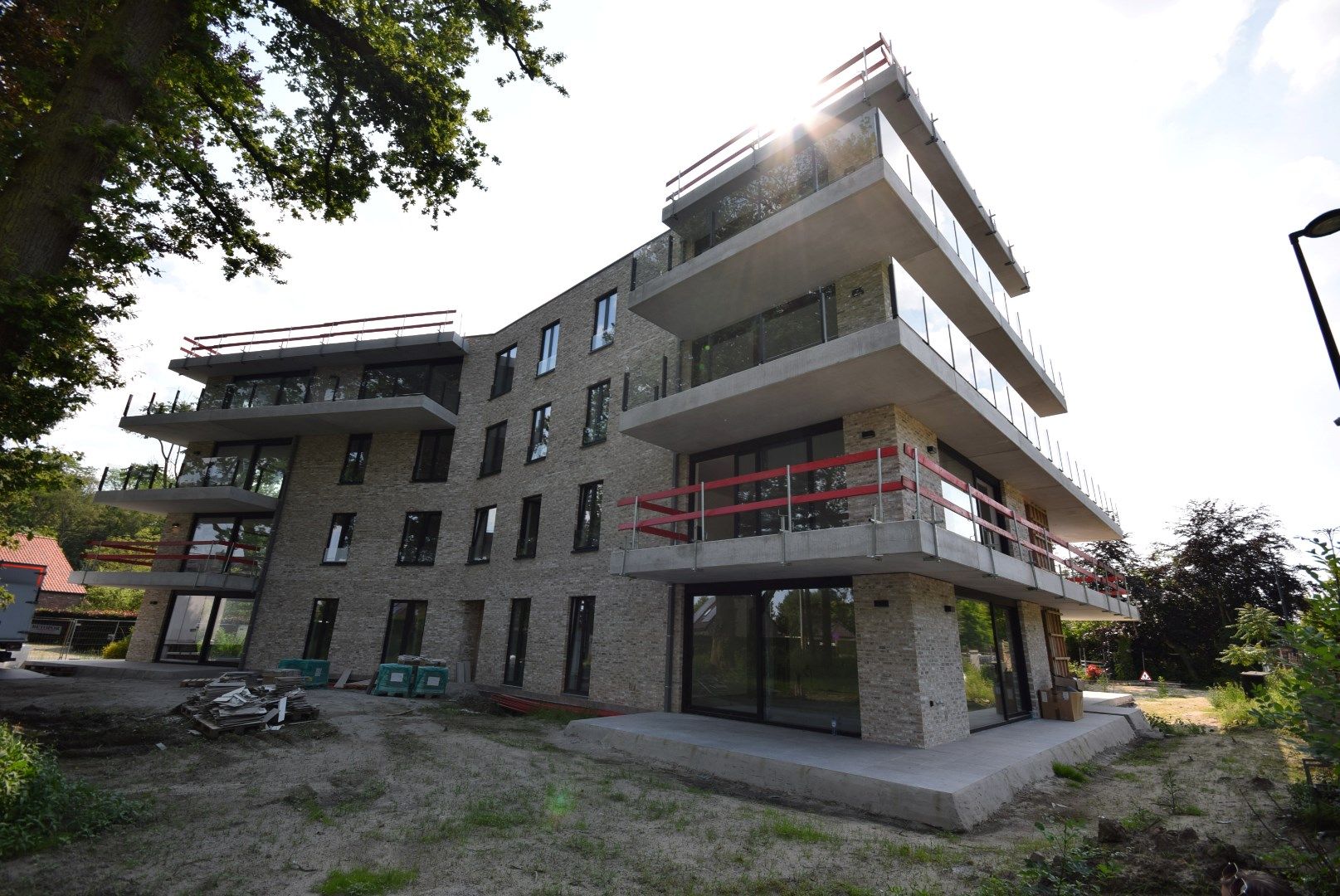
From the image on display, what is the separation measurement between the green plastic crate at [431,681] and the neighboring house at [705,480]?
1319 millimetres

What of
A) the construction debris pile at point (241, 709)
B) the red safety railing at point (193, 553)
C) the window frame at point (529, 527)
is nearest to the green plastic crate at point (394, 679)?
the construction debris pile at point (241, 709)

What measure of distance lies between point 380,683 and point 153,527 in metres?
36.4

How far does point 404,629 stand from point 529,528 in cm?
562

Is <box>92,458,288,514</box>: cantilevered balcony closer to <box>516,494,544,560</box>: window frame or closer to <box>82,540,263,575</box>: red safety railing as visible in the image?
<box>82,540,263,575</box>: red safety railing

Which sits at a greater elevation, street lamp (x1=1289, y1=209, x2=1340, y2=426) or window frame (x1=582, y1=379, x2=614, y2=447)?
window frame (x1=582, y1=379, x2=614, y2=447)

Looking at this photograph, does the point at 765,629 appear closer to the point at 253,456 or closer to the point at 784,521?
the point at 784,521

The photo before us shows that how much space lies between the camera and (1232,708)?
1460 cm

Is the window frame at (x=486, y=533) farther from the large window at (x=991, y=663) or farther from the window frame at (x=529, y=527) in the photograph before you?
the large window at (x=991, y=663)

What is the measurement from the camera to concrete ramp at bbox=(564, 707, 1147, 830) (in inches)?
266

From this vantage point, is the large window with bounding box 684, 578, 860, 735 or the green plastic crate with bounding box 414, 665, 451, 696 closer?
the large window with bounding box 684, 578, 860, 735

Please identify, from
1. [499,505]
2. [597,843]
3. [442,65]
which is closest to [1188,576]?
[499,505]

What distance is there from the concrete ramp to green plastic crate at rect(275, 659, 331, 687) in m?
9.75

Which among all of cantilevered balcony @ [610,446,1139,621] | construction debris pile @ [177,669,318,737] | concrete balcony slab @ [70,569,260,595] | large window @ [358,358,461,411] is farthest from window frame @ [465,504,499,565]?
concrete balcony slab @ [70,569,260,595]

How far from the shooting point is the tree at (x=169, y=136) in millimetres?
6477
